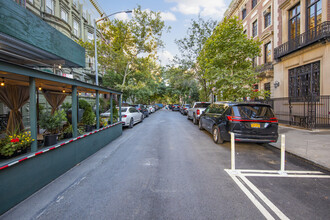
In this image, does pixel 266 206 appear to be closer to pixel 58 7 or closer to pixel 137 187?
pixel 137 187

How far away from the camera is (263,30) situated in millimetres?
16188

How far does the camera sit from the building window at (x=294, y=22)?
39.5 ft

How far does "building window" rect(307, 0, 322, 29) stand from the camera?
10266 mm

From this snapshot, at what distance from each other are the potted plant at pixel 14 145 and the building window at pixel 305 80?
13452 mm

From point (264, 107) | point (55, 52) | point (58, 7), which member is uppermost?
point (58, 7)

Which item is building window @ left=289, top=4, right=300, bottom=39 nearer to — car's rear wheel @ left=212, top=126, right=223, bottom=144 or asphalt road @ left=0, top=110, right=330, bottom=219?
car's rear wheel @ left=212, top=126, right=223, bottom=144

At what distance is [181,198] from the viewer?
9.14ft

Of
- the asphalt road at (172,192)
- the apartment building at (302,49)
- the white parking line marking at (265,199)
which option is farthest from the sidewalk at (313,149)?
the apartment building at (302,49)

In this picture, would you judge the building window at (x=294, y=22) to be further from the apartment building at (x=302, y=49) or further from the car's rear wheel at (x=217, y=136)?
the car's rear wheel at (x=217, y=136)

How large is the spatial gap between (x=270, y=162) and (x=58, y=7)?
63.3ft

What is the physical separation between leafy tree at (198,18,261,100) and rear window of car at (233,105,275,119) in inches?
177

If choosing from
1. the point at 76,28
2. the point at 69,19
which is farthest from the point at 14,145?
the point at 76,28

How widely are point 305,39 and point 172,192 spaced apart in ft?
46.1

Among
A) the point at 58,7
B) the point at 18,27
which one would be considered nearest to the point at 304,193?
the point at 18,27
